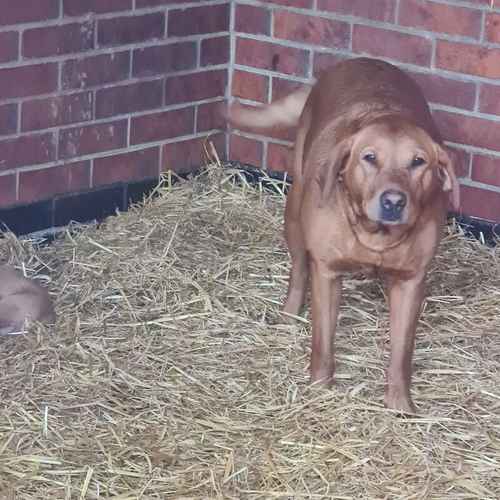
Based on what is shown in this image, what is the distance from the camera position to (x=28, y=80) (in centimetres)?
572

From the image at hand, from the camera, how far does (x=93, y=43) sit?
19.4 ft

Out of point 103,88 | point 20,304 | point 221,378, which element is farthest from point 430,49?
point 20,304

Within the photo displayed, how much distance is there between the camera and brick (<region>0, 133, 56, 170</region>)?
5.74m

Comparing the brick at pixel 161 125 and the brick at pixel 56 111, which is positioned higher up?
the brick at pixel 56 111

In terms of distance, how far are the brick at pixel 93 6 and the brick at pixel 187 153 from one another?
Answer: 2.65 feet

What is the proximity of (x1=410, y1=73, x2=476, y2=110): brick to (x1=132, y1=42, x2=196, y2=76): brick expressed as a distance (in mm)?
1125

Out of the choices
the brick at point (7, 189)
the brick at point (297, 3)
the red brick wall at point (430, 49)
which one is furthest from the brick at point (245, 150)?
the brick at point (7, 189)

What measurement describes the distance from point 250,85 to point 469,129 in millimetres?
1252

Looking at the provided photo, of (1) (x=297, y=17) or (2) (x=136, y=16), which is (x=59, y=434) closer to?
(2) (x=136, y=16)

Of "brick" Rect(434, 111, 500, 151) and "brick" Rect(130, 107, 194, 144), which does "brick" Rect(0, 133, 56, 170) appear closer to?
"brick" Rect(130, 107, 194, 144)

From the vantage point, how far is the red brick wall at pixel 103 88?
5.70 metres

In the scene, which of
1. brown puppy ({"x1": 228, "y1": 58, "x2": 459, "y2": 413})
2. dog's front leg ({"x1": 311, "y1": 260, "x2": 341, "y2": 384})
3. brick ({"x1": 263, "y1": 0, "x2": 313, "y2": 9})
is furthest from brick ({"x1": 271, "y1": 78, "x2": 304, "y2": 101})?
dog's front leg ({"x1": 311, "y1": 260, "x2": 341, "y2": 384})

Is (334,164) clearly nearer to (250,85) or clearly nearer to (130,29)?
(130,29)

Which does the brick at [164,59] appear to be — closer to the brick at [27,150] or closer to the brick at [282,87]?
the brick at [282,87]
